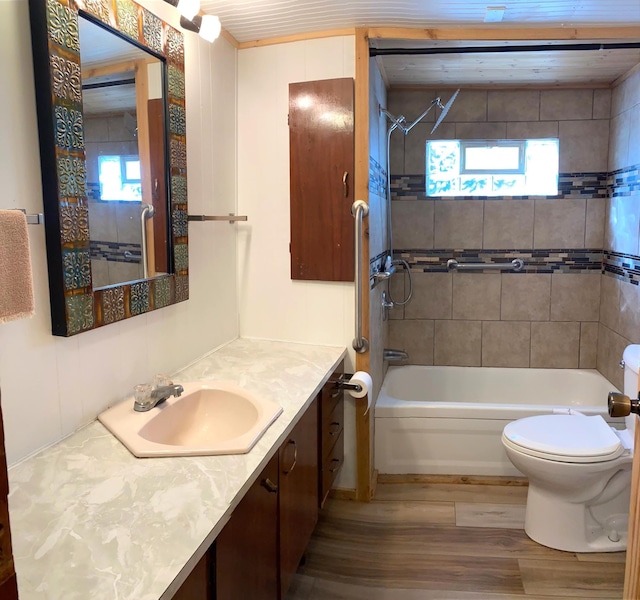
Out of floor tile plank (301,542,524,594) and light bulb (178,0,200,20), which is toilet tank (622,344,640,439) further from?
light bulb (178,0,200,20)

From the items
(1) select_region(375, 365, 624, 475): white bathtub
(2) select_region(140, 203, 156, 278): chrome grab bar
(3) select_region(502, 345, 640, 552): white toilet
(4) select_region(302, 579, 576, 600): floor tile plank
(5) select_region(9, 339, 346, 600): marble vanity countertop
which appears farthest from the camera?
(1) select_region(375, 365, 624, 475): white bathtub

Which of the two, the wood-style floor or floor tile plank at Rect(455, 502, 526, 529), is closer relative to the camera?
the wood-style floor

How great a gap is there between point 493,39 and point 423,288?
1.67 meters

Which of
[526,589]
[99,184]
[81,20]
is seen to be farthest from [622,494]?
[81,20]

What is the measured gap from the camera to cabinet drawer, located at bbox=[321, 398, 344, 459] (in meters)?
2.24

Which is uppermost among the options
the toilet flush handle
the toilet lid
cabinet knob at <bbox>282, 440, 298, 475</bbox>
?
the toilet flush handle

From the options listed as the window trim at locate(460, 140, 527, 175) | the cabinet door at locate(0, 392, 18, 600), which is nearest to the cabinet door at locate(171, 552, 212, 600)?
the cabinet door at locate(0, 392, 18, 600)

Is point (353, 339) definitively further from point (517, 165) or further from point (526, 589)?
point (517, 165)

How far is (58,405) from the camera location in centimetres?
153

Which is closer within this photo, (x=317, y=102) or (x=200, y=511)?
(x=200, y=511)

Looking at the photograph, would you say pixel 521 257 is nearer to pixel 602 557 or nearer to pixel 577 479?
pixel 577 479

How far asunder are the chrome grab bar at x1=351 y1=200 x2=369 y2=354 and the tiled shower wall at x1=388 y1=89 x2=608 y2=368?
1.19 m

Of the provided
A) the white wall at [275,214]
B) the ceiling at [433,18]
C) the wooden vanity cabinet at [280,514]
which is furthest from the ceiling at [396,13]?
the wooden vanity cabinet at [280,514]

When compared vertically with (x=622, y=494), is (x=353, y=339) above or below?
above
